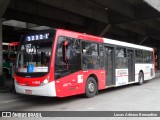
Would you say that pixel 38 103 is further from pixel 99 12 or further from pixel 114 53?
pixel 99 12

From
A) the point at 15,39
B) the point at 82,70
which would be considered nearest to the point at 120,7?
the point at 82,70

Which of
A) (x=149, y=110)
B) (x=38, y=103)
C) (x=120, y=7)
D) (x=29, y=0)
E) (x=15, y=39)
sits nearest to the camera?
(x=149, y=110)

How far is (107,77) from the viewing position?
12.7 meters

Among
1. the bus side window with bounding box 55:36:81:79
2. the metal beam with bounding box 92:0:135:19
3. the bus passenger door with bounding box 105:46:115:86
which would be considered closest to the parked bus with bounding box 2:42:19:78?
the metal beam with bounding box 92:0:135:19

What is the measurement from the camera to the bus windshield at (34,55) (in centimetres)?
932

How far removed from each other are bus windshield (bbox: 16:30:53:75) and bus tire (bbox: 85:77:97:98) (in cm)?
252

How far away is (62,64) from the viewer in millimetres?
9555

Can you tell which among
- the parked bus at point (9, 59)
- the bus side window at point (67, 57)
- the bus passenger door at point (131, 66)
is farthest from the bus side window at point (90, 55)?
the parked bus at point (9, 59)

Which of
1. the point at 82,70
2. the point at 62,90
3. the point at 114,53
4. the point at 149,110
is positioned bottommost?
the point at 149,110

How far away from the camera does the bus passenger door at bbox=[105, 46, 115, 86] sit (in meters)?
12.7

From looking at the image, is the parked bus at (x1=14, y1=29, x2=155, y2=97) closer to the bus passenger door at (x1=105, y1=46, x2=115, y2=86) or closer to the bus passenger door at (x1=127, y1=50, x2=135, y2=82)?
the bus passenger door at (x1=105, y1=46, x2=115, y2=86)

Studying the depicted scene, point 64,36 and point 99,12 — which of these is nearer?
point 64,36

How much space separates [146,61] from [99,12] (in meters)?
6.15

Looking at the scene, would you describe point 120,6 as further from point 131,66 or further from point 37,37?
point 37,37
